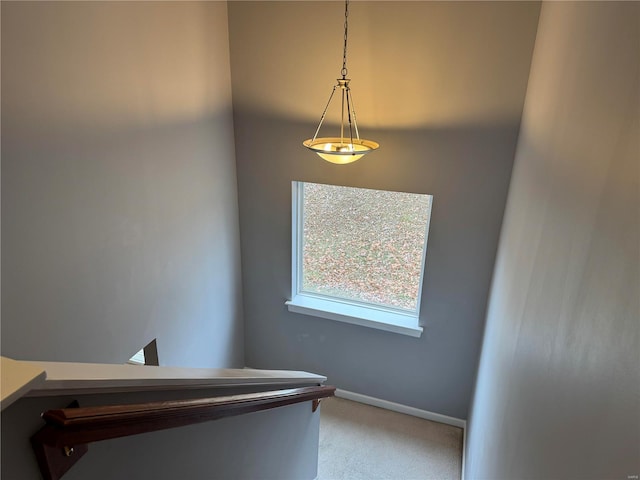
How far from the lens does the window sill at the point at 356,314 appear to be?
363cm

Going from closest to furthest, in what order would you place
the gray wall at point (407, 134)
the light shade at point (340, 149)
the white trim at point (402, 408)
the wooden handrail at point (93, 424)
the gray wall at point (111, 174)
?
the wooden handrail at point (93, 424)
the gray wall at point (111, 174)
the light shade at point (340, 149)
the gray wall at point (407, 134)
the white trim at point (402, 408)

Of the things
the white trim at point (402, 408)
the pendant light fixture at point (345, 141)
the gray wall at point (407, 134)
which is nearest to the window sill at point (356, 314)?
the gray wall at point (407, 134)

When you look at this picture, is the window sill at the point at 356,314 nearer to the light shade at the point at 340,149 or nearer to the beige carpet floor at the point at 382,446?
the beige carpet floor at the point at 382,446

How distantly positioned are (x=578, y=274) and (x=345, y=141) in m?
1.92

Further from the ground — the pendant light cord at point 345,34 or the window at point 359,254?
the pendant light cord at point 345,34

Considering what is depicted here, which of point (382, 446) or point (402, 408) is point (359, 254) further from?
point (382, 446)

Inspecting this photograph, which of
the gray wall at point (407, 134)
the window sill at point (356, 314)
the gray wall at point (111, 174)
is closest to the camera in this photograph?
the gray wall at point (111, 174)

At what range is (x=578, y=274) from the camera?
1.07 metres

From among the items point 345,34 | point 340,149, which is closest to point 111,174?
point 340,149

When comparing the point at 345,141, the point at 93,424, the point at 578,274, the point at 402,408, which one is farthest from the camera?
the point at 402,408

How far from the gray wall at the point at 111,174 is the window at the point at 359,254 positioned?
771 millimetres

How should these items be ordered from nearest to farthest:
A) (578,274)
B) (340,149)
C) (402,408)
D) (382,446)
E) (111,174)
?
(578,274) → (111,174) → (340,149) → (382,446) → (402,408)

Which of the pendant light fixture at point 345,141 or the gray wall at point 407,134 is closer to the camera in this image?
the pendant light fixture at point 345,141

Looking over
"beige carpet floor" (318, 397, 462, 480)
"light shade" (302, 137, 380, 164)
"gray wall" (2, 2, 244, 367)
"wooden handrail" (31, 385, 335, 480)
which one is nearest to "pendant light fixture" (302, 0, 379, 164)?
"light shade" (302, 137, 380, 164)
